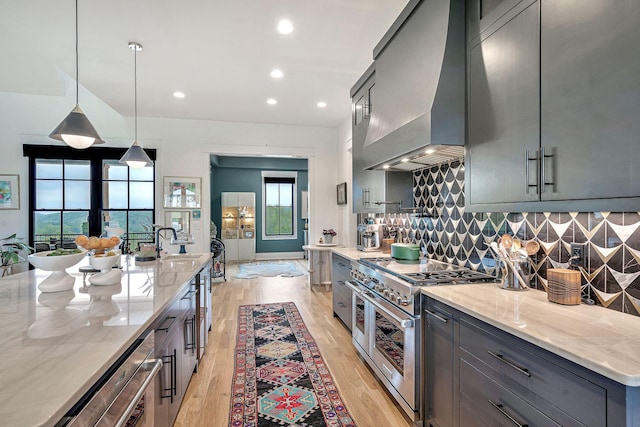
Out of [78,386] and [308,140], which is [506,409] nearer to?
[78,386]

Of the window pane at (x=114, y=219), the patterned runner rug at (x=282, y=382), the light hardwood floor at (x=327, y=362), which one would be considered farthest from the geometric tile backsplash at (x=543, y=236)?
the window pane at (x=114, y=219)

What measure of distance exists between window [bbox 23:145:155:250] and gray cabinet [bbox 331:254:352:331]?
322cm

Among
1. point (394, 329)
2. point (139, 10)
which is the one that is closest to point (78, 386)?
point (394, 329)

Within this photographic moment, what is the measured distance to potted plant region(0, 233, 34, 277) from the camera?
178 inches

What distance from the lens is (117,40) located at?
3.00 m

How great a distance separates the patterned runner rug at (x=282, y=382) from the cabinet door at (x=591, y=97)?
1896 millimetres

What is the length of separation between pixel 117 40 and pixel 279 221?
23.0ft

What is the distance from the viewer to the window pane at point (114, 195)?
533cm

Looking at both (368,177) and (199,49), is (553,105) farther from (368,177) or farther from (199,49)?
(199,49)

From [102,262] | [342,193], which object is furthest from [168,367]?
[342,193]

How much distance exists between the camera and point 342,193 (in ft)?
18.8

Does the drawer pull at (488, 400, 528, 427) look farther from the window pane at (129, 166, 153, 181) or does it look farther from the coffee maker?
the window pane at (129, 166, 153, 181)

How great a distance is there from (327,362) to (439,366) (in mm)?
1320

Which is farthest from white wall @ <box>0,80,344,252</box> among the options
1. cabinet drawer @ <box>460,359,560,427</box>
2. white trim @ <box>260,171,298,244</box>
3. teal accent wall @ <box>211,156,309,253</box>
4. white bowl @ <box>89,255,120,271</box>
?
cabinet drawer @ <box>460,359,560,427</box>
